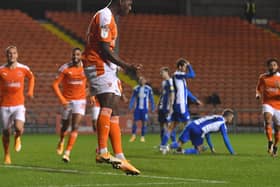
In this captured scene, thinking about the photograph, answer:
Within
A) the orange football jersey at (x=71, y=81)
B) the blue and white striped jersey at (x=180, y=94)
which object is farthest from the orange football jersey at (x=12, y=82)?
the blue and white striped jersey at (x=180, y=94)

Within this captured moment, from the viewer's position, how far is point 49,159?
15039 millimetres

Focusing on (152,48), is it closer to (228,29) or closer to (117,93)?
(228,29)

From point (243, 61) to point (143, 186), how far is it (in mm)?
29547

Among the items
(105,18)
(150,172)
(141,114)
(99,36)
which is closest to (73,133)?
(150,172)

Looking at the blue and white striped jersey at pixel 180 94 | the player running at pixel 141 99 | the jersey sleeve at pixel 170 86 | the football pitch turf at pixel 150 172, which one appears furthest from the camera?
the player running at pixel 141 99

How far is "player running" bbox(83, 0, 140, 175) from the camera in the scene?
10.1 meters

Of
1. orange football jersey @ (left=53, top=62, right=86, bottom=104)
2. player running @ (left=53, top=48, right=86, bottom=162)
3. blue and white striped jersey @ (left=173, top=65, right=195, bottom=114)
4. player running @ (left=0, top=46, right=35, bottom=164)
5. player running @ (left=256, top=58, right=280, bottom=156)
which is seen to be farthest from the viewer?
blue and white striped jersey @ (left=173, top=65, right=195, bottom=114)

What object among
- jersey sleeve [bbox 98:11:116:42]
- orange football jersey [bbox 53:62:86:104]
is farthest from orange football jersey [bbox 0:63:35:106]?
jersey sleeve [bbox 98:11:116:42]

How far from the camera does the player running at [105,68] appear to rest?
33.1 ft

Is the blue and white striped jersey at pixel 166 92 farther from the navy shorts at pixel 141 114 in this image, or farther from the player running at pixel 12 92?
the navy shorts at pixel 141 114

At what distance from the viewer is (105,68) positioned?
10273mm

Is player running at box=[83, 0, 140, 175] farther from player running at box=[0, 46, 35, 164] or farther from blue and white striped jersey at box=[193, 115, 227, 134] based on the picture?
blue and white striped jersey at box=[193, 115, 227, 134]

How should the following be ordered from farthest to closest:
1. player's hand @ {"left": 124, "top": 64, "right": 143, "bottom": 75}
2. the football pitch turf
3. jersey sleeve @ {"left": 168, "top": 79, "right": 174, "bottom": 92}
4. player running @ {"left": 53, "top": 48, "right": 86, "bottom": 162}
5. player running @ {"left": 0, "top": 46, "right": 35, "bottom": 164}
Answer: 1. jersey sleeve @ {"left": 168, "top": 79, "right": 174, "bottom": 92}
2. player running @ {"left": 53, "top": 48, "right": 86, "bottom": 162}
3. player running @ {"left": 0, "top": 46, "right": 35, "bottom": 164}
4. the football pitch turf
5. player's hand @ {"left": 124, "top": 64, "right": 143, "bottom": 75}

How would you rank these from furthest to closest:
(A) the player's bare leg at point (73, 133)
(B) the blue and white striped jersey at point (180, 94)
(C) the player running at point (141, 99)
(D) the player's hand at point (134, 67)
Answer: (C) the player running at point (141, 99) → (B) the blue and white striped jersey at point (180, 94) → (A) the player's bare leg at point (73, 133) → (D) the player's hand at point (134, 67)
